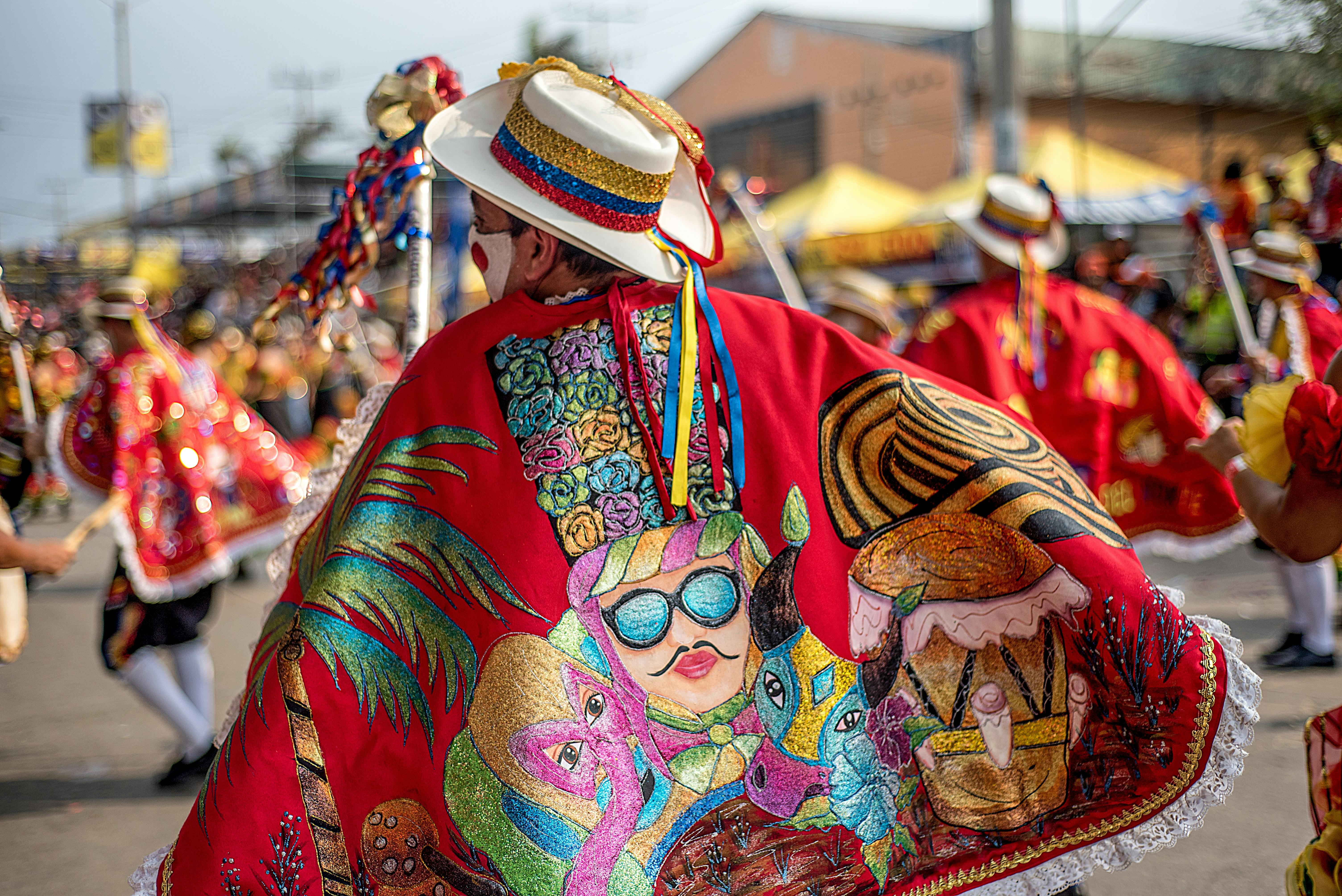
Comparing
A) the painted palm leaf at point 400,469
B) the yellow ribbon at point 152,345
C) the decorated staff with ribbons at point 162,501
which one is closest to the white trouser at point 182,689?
the decorated staff with ribbons at point 162,501

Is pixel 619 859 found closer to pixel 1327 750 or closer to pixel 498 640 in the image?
pixel 498 640

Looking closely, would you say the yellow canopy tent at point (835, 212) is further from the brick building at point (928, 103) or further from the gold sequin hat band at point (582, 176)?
the gold sequin hat band at point (582, 176)

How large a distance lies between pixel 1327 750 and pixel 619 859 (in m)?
1.10

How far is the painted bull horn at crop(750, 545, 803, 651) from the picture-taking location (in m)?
1.88

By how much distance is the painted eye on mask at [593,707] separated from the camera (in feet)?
5.82

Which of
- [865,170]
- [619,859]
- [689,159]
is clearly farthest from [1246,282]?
[865,170]

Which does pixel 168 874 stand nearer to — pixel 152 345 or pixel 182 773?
pixel 182 773

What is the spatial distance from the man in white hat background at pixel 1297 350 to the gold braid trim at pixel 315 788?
4415 mm

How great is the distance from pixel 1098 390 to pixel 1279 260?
1.80 m

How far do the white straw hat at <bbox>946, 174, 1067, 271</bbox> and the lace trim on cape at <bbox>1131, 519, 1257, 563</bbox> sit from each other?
3.94ft

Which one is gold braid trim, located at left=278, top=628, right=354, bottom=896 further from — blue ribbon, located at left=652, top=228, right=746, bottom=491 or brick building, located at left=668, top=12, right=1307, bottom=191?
brick building, located at left=668, top=12, right=1307, bottom=191

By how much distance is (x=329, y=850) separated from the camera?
170 centimetres

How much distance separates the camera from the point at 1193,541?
432 centimetres

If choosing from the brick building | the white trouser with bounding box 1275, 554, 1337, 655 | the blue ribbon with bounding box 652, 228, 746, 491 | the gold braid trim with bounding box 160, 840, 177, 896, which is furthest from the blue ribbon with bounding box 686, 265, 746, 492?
the brick building
